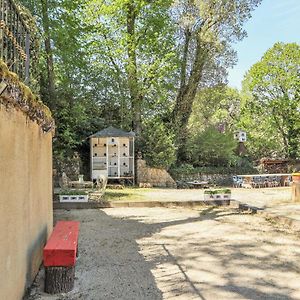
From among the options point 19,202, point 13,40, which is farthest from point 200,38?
point 19,202

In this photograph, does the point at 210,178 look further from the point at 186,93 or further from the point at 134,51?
the point at 134,51

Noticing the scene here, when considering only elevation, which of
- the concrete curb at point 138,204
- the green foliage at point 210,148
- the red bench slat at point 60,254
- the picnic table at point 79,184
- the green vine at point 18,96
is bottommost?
the concrete curb at point 138,204

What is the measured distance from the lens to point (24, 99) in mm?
3537

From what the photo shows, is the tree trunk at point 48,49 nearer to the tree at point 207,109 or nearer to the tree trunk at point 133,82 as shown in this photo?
the tree trunk at point 133,82

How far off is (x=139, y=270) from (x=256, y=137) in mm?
22837

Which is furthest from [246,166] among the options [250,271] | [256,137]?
[250,271]

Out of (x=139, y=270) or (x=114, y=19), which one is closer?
(x=139, y=270)

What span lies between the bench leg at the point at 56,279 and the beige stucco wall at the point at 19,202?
0.21 metres

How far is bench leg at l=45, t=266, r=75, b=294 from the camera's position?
12.5ft

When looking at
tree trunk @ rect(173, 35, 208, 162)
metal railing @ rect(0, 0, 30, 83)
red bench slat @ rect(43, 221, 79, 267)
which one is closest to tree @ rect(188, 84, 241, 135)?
tree trunk @ rect(173, 35, 208, 162)

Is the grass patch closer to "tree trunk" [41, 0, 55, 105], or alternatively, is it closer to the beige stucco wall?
"tree trunk" [41, 0, 55, 105]

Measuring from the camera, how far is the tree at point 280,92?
24.5m

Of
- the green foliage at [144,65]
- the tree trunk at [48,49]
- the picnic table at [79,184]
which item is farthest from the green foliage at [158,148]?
the tree trunk at [48,49]

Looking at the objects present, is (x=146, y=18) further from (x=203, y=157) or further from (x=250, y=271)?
(x=250, y=271)
